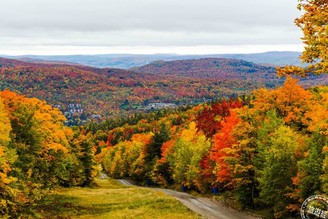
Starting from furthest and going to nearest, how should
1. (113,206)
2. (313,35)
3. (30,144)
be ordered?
(113,206) < (30,144) < (313,35)

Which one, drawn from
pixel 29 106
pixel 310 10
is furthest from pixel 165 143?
pixel 310 10

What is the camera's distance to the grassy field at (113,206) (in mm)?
45938

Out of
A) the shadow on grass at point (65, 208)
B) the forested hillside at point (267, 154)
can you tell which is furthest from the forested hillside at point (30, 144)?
the forested hillside at point (267, 154)

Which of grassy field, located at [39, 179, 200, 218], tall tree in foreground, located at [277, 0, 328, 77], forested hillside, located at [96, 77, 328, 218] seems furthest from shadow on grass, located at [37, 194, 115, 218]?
tall tree in foreground, located at [277, 0, 328, 77]

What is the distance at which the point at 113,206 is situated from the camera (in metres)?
52.5

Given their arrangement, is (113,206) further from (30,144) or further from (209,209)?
(30,144)

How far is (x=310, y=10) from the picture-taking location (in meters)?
15.6

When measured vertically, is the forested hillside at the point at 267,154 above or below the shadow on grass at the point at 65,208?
above

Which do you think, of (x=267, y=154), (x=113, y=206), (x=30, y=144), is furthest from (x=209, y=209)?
(x=30, y=144)

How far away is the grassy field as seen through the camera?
45.9 meters

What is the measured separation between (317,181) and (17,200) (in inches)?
1013

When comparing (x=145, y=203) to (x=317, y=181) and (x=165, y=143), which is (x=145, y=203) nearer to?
(x=317, y=181)

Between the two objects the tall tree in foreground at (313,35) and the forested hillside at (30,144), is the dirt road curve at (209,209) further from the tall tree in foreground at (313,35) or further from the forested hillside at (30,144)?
the tall tree in foreground at (313,35)

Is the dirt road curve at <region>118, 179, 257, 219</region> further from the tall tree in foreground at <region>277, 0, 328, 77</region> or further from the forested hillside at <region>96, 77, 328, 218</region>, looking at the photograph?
the tall tree in foreground at <region>277, 0, 328, 77</region>
